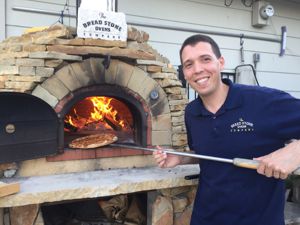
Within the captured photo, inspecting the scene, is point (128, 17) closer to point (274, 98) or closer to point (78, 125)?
point (78, 125)

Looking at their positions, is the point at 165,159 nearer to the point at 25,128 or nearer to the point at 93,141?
the point at 93,141

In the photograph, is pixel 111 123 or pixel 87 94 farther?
pixel 111 123

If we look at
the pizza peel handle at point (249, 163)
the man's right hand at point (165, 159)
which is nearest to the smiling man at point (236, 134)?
the pizza peel handle at point (249, 163)

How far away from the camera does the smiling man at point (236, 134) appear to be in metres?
2.08

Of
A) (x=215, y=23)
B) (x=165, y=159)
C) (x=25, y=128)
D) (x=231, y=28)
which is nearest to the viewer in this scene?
(x=165, y=159)

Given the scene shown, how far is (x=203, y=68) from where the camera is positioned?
220 centimetres

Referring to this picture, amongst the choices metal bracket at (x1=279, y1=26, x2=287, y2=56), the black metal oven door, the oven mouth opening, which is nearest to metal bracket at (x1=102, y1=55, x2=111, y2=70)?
the oven mouth opening

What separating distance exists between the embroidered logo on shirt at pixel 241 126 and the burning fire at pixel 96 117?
1.53 meters

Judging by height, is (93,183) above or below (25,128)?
below

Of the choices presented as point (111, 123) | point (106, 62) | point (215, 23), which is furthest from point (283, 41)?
point (106, 62)

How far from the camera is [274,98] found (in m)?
2.10

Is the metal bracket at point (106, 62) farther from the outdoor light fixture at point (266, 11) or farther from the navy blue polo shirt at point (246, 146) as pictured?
the outdoor light fixture at point (266, 11)

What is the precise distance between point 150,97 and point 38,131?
1017mm

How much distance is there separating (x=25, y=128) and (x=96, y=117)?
34.5 inches
